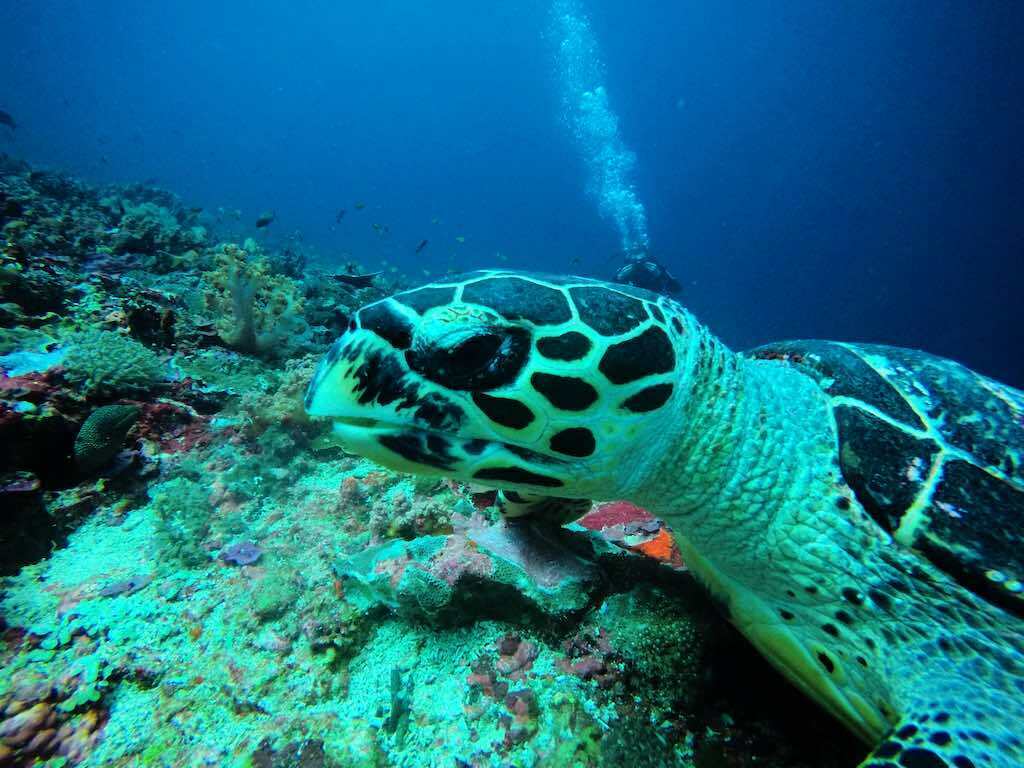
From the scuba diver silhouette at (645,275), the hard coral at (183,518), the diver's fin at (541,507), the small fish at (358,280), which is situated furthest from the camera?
the scuba diver silhouette at (645,275)

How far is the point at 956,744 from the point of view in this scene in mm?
995

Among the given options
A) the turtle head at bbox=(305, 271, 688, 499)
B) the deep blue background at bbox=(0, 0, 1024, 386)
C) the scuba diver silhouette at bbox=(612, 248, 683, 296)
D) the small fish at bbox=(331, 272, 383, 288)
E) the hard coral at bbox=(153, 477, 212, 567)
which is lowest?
the hard coral at bbox=(153, 477, 212, 567)

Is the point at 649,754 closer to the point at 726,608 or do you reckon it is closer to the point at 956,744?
the point at 726,608

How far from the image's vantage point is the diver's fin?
165 centimetres

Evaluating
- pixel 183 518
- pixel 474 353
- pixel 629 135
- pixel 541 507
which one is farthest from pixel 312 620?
pixel 629 135

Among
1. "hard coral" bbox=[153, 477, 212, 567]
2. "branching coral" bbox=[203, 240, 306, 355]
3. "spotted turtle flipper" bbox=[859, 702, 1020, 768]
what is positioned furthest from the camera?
"branching coral" bbox=[203, 240, 306, 355]

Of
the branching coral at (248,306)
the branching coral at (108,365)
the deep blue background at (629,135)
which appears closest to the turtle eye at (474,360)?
the branching coral at (108,365)

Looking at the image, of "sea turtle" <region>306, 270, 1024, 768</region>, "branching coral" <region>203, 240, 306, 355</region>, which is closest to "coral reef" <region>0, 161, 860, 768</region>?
"sea turtle" <region>306, 270, 1024, 768</region>

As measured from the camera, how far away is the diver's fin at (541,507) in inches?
64.9

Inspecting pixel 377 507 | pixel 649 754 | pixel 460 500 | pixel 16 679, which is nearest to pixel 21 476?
pixel 16 679

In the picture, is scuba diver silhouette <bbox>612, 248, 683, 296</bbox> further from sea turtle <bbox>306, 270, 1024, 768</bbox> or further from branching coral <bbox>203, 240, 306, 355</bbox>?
sea turtle <bbox>306, 270, 1024, 768</bbox>

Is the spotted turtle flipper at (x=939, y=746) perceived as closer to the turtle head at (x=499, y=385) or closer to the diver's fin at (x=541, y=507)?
the turtle head at (x=499, y=385)

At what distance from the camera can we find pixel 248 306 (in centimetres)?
394

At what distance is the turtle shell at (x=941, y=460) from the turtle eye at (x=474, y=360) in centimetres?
111
